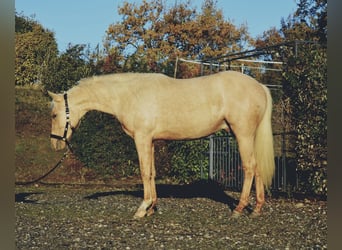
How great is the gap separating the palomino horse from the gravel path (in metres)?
0.41

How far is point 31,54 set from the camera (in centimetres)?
1182

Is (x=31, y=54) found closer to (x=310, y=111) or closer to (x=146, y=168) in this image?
(x=146, y=168)

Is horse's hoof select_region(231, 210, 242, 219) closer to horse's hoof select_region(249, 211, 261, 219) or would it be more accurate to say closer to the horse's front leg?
horse's hoof select_region(249, 211, 261, 219)

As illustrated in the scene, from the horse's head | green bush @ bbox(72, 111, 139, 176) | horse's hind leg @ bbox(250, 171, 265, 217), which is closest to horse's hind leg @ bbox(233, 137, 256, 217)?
horse's hind leg @ bbox(250, 171, 265, 217)

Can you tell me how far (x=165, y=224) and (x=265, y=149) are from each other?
1.63 m

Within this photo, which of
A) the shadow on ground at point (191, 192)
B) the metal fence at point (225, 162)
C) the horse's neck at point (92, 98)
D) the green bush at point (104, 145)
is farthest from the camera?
the green bush at point (104, 145)

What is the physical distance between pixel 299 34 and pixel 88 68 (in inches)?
282

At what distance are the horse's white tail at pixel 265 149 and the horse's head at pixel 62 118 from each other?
2307 mm

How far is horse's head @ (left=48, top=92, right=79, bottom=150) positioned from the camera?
5871 millimetres

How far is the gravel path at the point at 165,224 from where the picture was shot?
12.8ft

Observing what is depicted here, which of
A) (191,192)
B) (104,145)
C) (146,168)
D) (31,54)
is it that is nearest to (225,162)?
(191,192)

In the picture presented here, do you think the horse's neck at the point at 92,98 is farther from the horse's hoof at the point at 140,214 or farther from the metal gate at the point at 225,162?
the metal gate at the point at 225,162

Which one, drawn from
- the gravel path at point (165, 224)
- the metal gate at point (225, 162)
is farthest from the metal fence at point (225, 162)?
the gravel path at point (165, 224)

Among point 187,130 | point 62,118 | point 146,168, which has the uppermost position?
point 62,118
